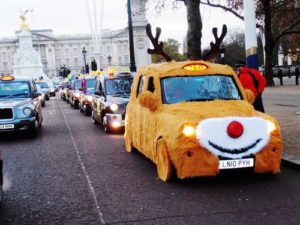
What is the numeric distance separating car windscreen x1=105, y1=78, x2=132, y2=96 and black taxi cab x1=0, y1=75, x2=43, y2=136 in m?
2.22

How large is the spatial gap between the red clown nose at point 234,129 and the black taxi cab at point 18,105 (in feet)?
27.3

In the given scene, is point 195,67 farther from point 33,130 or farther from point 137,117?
point 33,130

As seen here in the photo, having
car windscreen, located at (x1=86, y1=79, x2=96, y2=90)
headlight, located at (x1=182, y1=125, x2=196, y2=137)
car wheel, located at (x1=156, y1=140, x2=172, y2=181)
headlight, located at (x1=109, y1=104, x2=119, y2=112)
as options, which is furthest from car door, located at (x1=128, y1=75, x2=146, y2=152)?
car windscreen, located at (x1=86, y1=79, x2=96, y2=90)

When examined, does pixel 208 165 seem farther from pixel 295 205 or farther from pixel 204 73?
pixel 204 73

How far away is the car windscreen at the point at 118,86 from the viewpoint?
15391mm

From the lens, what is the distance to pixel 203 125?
6.97 m

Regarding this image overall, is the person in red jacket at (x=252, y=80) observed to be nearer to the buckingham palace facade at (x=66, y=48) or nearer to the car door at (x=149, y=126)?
the car door at (x=149, y=126)

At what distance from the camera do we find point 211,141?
6.95 metres

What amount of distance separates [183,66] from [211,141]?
75.2 inches

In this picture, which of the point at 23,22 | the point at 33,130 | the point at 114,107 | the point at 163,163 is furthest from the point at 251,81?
the point at 23,22

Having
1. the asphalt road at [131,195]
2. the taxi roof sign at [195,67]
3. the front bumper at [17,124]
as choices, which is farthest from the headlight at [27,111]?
the taxi roof sign at [195,67]

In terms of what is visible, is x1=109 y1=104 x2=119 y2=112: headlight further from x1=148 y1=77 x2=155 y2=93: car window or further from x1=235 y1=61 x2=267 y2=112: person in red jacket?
x1=148 y1=77 x2=155 y2=93: car window

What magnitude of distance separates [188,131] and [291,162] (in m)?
2.11

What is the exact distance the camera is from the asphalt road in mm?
5750
